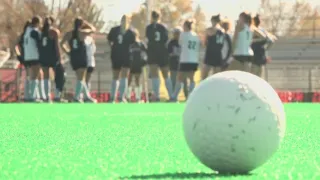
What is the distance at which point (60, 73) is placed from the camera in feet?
59.2

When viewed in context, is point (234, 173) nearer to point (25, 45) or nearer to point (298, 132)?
point (298, 132)

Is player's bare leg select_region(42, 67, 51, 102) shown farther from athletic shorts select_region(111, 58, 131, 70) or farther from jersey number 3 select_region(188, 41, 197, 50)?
jersey number 3 select_region(188, 41, 197, 50)

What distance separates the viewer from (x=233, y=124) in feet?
11.7

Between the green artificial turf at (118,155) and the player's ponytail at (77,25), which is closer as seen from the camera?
the green artificial turf at (118,155)

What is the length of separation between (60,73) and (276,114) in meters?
14.7

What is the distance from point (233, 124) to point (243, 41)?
506 inches

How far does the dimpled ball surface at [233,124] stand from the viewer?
11.6 ft

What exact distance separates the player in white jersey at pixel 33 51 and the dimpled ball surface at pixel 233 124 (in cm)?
1396

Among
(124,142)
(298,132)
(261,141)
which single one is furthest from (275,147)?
(298,132)

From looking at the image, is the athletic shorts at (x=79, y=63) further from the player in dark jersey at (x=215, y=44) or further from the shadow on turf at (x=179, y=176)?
the shadow on turf at (x=179, y=176)

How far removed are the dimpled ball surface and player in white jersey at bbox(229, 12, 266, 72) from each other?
494 inches

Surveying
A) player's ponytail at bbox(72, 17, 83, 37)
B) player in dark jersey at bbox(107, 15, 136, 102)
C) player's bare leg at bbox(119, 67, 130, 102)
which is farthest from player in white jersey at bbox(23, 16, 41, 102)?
player's bare leg at bbox(119, 67, 130, 102)

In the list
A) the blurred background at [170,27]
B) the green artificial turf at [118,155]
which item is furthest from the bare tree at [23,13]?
the green artificial turf at [118,155]

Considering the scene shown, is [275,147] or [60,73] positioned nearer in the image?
[275,147]
